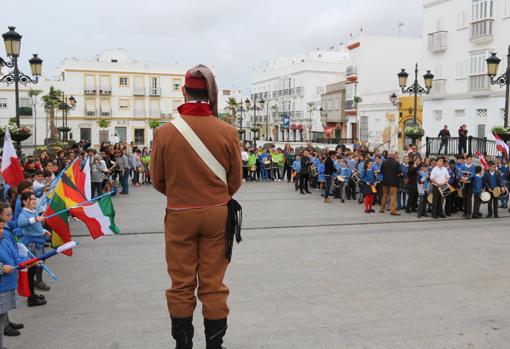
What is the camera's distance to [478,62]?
1129 inches

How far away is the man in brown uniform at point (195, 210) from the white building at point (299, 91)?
188ft

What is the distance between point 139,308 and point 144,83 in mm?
57498

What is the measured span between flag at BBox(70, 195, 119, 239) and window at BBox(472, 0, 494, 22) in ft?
89.6

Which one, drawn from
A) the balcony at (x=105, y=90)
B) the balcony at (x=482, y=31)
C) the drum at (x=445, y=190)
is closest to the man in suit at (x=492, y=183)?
the drum at (x=445, y=190)

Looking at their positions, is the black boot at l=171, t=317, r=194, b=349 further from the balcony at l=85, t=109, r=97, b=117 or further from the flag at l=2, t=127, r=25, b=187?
the balcony at l=85, t=109, r=97, b=117

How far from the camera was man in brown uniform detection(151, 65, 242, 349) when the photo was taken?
386cm

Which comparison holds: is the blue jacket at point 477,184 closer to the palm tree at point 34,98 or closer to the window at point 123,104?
the palm tree at point 34,98

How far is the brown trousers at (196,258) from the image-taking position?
3.86 m

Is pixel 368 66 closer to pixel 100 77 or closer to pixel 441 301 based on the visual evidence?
pixel 100 77

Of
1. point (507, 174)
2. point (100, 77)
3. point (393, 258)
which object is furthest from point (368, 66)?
point (393, 258)

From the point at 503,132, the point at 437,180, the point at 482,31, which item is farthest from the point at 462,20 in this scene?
the point at 437,180

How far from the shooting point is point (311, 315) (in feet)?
18.6

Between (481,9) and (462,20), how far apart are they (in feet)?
5.49

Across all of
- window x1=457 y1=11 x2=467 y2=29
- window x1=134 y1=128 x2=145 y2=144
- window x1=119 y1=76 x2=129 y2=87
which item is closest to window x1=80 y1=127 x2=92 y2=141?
window x1=134 y1=128 x2=145 y2=144
